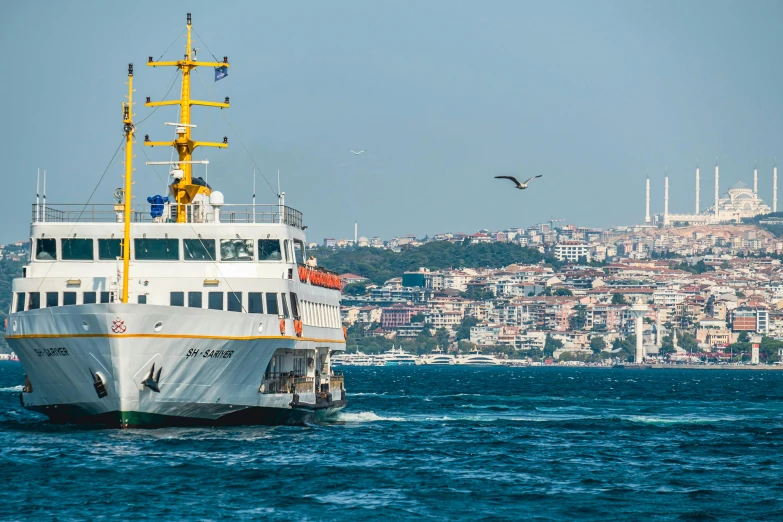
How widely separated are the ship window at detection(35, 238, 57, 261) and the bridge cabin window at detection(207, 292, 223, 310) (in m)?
5.34

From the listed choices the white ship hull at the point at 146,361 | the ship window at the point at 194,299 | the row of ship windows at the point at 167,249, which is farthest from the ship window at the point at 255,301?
→ the row of ship windows at the point at 167,249

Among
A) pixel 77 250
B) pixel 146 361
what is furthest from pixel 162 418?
pixel 77 250

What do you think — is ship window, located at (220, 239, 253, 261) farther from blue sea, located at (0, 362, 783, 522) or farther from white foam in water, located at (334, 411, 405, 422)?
white foam in water, located at (334, 411, 405, 422)

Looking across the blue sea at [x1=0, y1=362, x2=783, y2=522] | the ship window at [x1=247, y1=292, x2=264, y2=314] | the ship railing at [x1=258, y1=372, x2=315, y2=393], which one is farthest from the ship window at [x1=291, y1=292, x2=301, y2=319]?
the blue sea at [x1=0, y1=362, x2=783, y2=522]

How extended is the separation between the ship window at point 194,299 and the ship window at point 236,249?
181 cm

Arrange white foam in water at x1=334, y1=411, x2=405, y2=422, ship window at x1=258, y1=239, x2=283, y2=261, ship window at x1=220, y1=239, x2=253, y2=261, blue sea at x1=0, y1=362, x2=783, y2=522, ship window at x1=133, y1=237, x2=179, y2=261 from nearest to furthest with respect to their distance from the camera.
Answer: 1. blue sea at x1=0, y1=362, x2=783, y2=522
2. ship window at x1=133, y1=237, x2=179, y2=261
3. ship window at x1=220, y1=239, x2=253, y2=261
4. ship window at x1=258, y1=239, x2=283, y2=261
5. white foam in water at x1=334, y1=411, x2=405, y2=422

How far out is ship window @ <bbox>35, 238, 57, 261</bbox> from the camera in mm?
46812

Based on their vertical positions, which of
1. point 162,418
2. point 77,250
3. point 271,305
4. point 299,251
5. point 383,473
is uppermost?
point 299,251

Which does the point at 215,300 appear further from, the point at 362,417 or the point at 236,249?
the point at 362,417

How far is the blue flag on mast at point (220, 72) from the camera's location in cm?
5294

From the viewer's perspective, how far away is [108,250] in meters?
46.4

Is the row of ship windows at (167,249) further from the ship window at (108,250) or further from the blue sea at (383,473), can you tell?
the blue sea at (383,473)

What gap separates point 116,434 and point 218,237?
736 cm

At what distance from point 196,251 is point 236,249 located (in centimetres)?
127
